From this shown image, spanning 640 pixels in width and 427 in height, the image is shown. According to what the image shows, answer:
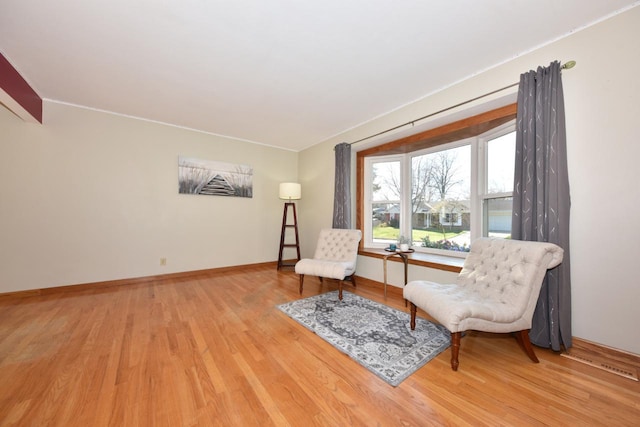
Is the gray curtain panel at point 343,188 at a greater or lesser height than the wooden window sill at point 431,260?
greater

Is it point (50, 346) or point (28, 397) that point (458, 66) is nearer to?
point (28, 397)

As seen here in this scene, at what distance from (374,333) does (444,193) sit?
224 cm

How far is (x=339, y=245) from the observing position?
11.5 ft

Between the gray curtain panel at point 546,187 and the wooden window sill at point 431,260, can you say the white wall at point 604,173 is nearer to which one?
the gray curtain panel at point 546,187

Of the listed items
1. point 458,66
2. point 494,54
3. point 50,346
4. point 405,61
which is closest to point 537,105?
point 494,54

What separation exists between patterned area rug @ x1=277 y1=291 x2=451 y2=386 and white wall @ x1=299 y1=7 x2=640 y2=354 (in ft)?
3.57

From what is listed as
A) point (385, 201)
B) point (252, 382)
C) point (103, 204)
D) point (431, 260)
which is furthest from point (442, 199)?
point (103, 204)

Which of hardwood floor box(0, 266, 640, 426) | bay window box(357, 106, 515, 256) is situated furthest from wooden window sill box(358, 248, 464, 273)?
hardwood floor box(0, 266, 640, 426)

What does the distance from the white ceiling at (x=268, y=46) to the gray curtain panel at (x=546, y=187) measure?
17.3 inches

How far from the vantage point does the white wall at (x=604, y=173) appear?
160cm

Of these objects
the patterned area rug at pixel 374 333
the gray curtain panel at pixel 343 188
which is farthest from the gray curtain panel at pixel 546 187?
the gray curtain panel at pixel 343 188

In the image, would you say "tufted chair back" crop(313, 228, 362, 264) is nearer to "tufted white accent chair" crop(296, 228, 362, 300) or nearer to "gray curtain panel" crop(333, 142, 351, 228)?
"tufted white accent chair" crop(296, 228, 362, 300)

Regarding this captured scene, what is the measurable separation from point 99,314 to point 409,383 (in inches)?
117

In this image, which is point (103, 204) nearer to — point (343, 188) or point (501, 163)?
point (343, 188)
